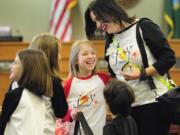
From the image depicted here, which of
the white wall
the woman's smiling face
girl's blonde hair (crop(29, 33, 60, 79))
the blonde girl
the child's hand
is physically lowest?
the child's hand

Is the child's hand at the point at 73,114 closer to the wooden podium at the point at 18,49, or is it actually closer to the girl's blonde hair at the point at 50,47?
the girl's blonde hair at the point at 50,47

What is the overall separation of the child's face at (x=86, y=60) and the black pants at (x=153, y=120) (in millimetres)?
781

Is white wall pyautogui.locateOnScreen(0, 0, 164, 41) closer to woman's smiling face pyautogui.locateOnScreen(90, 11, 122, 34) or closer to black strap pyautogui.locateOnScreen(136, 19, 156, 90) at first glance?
woman's smiling face pyautogui.locateOnScreen(90, 11, 122, 34)

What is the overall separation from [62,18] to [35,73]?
427cm

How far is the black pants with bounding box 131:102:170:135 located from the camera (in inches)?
101

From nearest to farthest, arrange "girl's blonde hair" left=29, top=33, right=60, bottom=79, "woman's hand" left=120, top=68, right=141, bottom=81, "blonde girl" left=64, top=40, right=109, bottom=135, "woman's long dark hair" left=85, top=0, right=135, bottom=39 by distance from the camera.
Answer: "woman's hand" left=120, top=68, right=141, bottom=81, "woman's long dark hair" left=85, top=0, right=135, bottom=39, "girl's blonde hair" left=29, top=33, right=60, bottom=79, "blonde girl" left=64, top=40, right=109, bottom=135

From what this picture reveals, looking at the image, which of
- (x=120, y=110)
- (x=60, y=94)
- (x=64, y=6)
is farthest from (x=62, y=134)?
(x=64, y=6)

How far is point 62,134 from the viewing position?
10.4 ft

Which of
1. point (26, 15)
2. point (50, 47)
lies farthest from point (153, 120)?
point (26, 15)

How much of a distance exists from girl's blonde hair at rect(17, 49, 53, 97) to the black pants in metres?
0.64

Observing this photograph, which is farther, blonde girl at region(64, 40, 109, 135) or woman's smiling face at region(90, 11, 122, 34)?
blonde girl at region(64, 40, 109, 135)

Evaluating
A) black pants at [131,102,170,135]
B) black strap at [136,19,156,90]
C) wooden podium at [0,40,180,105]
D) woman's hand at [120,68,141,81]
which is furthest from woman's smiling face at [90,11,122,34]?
wooden podium at [0,40,180,105]

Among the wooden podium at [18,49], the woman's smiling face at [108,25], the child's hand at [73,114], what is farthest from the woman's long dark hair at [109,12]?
the wooden podium at [18,49]

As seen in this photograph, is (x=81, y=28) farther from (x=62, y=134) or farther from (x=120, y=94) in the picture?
(x=120, y=94)
